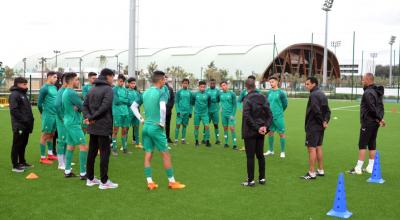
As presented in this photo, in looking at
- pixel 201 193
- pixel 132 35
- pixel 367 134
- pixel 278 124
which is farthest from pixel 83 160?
pixel 132 35

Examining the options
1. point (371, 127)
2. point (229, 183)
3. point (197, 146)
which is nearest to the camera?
point (229, 183)

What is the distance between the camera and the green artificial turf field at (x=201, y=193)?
5828 mm

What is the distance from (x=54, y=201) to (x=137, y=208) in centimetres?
135

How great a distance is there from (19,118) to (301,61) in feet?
299

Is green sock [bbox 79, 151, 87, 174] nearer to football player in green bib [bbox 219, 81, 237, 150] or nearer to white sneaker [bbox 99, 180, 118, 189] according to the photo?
white sneaker [bbox 99, 180, 118, 189]

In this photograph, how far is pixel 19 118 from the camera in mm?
8242

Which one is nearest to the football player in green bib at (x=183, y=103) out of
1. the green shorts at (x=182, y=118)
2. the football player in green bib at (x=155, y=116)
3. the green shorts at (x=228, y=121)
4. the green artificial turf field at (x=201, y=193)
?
the green shorts at (x=182, y=118)

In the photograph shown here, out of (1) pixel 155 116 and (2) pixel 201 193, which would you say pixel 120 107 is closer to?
(1) pixel 155 116

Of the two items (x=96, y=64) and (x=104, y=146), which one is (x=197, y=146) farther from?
(x=96, y=64)

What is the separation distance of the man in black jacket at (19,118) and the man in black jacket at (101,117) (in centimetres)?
198

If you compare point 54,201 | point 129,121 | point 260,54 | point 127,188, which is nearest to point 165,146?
point 127,188

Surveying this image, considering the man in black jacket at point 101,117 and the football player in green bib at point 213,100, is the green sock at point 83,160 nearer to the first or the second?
the man in black jacket at point 101,117

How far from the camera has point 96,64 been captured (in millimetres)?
94750

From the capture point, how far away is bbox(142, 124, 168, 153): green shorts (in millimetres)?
6852
